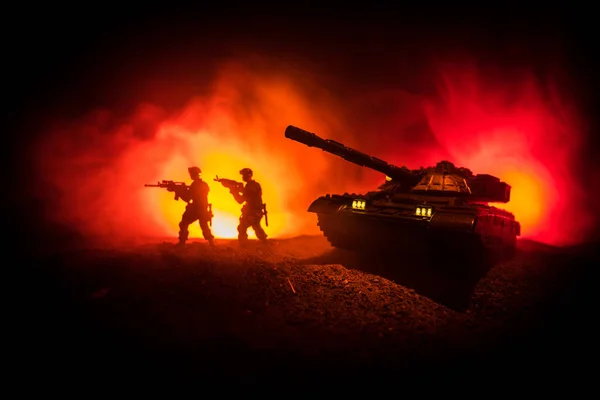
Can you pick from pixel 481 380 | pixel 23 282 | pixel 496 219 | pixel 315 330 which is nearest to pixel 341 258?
pixel 496 219

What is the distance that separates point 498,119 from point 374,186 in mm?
6954

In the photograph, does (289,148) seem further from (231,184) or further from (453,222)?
(453,222)

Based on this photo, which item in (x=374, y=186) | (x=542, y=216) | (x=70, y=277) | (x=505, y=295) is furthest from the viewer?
(x=374, y=186)

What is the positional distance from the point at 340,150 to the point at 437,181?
2.48 metres

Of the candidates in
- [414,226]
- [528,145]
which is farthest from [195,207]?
[528,145]

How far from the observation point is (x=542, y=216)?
13.9 metres

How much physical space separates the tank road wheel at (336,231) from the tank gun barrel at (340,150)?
143cm

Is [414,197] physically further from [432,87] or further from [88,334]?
[432,87]

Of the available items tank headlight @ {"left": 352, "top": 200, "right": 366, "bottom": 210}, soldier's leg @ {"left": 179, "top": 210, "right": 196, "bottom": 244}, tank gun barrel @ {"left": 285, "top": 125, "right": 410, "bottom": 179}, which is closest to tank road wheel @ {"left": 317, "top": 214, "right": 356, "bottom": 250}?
tank headlight @ {"left": 352, "top": 200, "right": 366, "bottom": 210}

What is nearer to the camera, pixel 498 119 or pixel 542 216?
pixel 542 216

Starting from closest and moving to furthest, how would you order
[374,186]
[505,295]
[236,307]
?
[236,307], [505,295], [374,186]

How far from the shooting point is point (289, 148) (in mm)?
16859

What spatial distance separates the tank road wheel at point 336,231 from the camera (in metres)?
7.11

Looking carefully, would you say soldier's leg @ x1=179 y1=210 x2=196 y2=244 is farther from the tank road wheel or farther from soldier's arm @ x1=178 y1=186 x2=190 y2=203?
the tank road wheel
